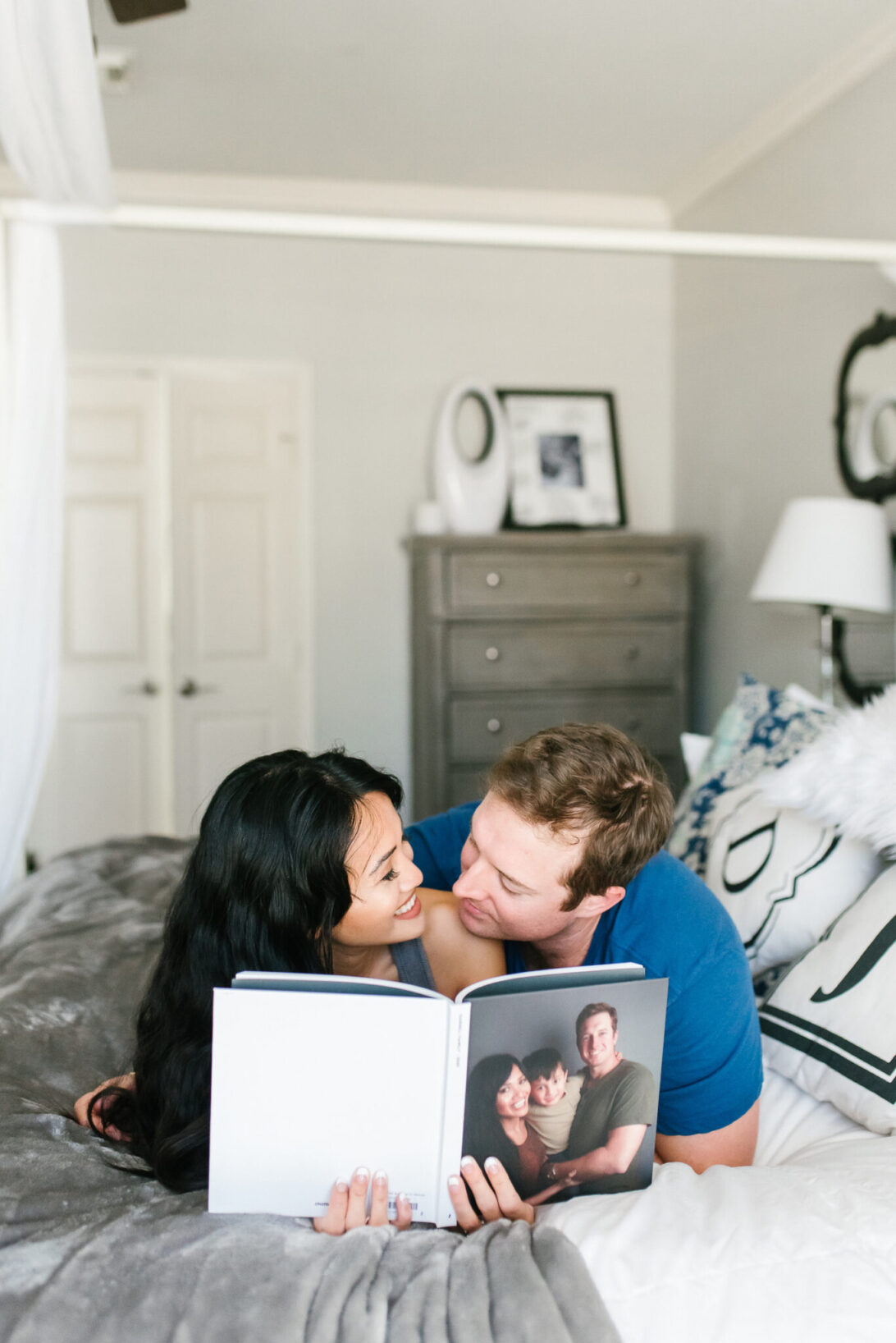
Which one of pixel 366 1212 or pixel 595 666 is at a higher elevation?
pixel 595 666

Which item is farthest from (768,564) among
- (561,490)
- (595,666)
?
(561,490)

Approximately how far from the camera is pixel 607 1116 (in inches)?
43.1

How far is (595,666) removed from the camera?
3.92m

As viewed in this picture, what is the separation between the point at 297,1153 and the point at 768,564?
7.16ft

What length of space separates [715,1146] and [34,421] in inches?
62.7

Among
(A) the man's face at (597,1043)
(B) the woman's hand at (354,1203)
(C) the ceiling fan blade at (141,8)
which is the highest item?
(C) the ceiling fan blade at (141,8)

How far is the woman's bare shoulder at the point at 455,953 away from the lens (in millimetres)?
1408

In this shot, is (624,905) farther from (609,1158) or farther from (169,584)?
(169,584)

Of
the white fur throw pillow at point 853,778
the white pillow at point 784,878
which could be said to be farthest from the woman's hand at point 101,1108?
the white fur throw pillow at point 853,778

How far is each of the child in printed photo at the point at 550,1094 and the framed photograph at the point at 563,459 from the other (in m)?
3.28

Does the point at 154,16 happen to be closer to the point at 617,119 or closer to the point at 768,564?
the point at 617,119

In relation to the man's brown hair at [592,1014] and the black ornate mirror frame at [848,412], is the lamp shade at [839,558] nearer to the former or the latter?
the black ornate mirror frame at [848,412]

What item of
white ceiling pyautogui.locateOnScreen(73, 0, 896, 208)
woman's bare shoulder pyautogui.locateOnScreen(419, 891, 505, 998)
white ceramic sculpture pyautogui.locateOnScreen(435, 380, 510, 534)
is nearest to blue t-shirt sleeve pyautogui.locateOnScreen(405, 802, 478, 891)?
woman's bare shoulder pyautogui.locateOnScreen(419, 891, 505, 998)

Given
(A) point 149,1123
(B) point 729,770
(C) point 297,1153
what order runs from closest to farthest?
1. (C) point 297,1153
2. (A) point 149,1123
3. (B) point 729,770
